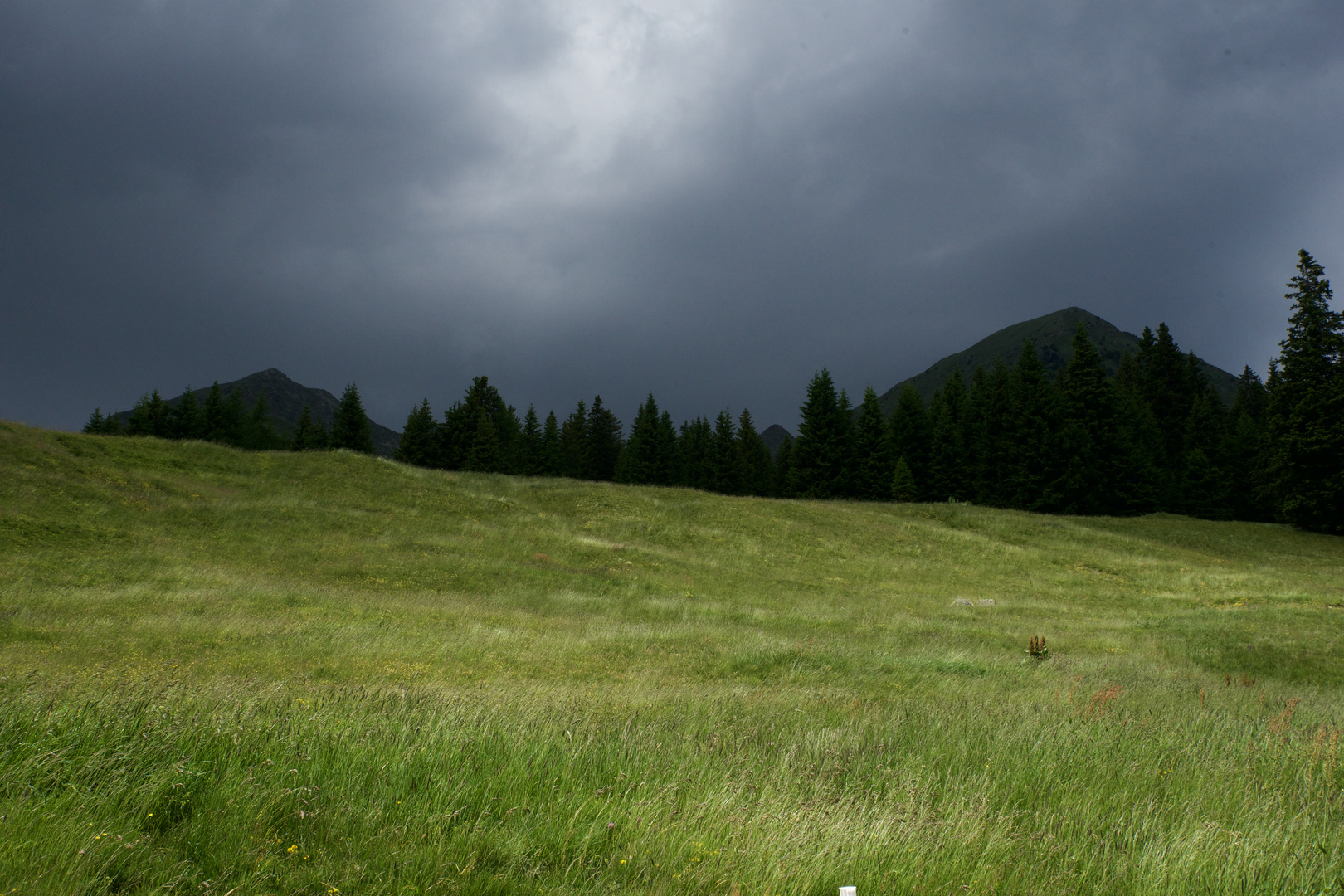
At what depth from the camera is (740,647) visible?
12766 millimetres

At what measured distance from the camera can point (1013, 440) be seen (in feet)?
200

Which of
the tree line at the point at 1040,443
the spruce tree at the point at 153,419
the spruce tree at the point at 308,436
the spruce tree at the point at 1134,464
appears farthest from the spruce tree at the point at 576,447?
the spruce tree at the point at 1134,464

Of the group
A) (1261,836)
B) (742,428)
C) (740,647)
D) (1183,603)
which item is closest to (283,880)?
(1261,836)

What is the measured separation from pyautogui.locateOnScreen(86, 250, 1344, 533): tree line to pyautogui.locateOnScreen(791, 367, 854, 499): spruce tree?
162mm

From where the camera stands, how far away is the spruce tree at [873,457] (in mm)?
64375

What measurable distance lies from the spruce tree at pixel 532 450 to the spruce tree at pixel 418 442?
32.2 feet

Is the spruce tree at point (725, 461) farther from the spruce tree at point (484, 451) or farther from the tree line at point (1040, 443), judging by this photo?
the spruce tree at point (484, 451)

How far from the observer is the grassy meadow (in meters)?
2.91

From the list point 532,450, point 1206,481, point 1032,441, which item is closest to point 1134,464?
point 1206,481

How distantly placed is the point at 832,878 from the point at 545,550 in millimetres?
24960

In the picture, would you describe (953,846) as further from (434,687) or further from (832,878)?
(434,687)

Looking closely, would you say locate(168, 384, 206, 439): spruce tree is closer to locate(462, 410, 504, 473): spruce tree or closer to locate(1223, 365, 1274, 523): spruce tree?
locate(462, 410, 504, 473): spruce tree

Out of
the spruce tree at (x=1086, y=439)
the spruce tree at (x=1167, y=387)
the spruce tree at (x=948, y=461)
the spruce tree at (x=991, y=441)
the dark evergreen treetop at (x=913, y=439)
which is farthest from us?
the spruce tree at (x=1167, y=387)

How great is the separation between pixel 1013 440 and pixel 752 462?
29.6 meters
